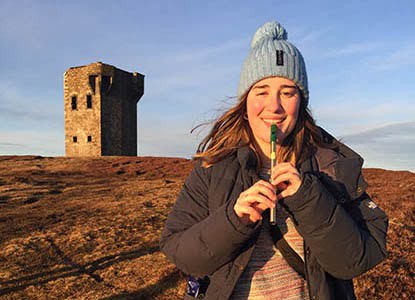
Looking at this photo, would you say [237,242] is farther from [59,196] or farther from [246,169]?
[59,196]

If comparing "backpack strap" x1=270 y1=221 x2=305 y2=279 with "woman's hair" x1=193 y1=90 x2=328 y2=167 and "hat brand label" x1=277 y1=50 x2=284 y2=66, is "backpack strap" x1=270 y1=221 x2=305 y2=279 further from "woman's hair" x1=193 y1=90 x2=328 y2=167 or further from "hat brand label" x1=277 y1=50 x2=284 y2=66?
"hat brand label" x1=277 y1=50 x2=284 y2=66

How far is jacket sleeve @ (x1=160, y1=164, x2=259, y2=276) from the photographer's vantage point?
1.39 meters

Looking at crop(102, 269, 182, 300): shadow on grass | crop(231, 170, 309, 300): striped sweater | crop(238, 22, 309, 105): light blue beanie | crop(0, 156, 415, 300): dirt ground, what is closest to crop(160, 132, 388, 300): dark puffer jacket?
crop(231, 170, 309, 300): striped sweater

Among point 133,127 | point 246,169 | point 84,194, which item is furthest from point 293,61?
point 133,127

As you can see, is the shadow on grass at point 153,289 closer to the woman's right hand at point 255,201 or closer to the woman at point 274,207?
the woman at point 274,207

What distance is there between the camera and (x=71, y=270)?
18.8 ft

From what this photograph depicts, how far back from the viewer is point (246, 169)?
1.65m

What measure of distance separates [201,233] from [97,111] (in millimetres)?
30517

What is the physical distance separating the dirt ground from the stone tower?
16.7 m

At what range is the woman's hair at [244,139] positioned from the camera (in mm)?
1750

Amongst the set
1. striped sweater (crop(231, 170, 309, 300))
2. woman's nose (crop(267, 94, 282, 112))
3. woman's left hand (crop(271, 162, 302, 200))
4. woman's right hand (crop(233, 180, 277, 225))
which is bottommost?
striped sweater (crop(231, 170, 309, 300))

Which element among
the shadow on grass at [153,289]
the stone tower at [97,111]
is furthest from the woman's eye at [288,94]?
the stone tower at [97,111]

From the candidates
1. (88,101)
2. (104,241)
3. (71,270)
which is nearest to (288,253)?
(71,270)

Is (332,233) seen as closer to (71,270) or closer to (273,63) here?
(273,63)
